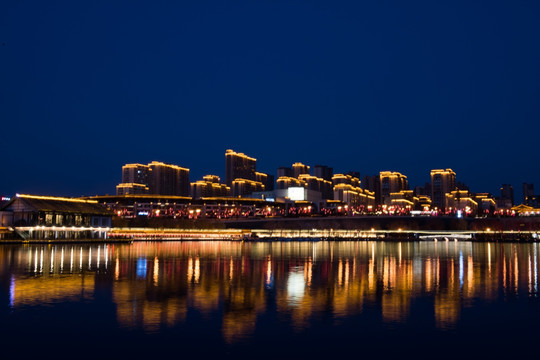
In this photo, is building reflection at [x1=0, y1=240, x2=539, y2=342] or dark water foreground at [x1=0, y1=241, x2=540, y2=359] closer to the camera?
dark water foreground at [x1=0, y1=241, x2=540, y2=359]

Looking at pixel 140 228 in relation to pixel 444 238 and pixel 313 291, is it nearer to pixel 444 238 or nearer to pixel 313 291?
pixel 444 238

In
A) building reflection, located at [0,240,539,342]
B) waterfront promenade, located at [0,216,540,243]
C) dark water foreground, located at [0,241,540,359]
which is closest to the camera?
dark water foreground, located at [0,241,540,359]

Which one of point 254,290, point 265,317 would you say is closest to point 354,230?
point 254,290

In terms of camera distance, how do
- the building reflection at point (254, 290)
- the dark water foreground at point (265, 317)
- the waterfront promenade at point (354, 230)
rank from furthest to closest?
the waterfront promenade at point (354, 230) → the building reflection at point (254, 290) → the dark water foreground at point (265, 317)

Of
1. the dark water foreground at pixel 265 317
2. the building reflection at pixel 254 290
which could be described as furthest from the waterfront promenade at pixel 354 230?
the dark water foreground at pixel 265 317

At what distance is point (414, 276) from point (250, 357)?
20.8 m

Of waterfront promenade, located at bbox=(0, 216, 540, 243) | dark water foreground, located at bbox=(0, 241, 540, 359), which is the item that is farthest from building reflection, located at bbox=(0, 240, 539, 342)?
waterfront promenade, located at bbox=(0, 216, 540, 243)

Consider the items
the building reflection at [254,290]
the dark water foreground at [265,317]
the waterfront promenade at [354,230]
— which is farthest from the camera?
the waterfront promenade at [354,230]

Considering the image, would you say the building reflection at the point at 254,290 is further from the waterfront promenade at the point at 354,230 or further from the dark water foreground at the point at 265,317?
the waterfront promenade at the point at 354,230

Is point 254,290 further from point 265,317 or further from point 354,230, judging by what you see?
point 354,230

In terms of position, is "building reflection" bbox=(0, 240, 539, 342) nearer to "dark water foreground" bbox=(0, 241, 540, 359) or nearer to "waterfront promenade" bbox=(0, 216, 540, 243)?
"dark water foreground" bbox=(0, 241, 540, 359)

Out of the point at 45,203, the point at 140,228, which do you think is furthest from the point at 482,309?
the point at 140,228

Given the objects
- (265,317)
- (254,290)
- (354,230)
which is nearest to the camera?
(265,317)

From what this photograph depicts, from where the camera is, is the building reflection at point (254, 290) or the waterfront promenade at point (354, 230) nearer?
the building reflection at point (254, 290)
